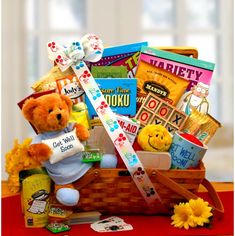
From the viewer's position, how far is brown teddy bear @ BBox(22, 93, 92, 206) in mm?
1038

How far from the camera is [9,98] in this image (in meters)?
2.55

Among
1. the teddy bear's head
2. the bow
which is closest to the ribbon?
the bow

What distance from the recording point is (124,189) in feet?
3.63

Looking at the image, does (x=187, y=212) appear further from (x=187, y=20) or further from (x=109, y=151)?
(x=187, y=20)

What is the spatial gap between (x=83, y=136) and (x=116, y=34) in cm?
164

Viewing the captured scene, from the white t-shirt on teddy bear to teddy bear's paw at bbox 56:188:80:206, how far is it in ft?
0.22

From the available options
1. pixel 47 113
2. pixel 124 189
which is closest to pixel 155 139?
pixel 124 189

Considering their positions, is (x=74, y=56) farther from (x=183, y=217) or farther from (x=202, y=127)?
(x=183, y=217)

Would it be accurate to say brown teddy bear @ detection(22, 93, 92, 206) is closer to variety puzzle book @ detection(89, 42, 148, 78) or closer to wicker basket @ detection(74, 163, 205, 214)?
wicker basket @ detection(74, 163, 205, 214)

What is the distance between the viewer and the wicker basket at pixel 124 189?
3.56ft

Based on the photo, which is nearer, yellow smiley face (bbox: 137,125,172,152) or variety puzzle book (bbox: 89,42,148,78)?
yellow smiley face (bbox: 137,125,172,152)

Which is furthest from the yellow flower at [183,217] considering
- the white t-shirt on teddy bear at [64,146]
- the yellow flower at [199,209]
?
the white t-shirt on teddy bear at [64,146]

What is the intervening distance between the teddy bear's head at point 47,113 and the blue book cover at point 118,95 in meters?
0.15

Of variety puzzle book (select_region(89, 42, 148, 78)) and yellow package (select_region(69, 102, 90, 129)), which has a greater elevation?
variety puzzle book (select_region(89, 42, 148, 78))
